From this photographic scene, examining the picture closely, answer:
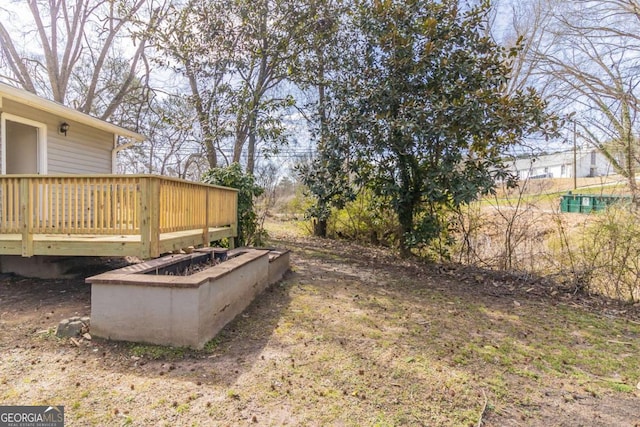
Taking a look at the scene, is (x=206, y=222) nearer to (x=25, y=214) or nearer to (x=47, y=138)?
(x=25, y=214)

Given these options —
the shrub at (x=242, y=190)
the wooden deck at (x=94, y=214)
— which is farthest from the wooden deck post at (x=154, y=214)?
the shrub at (x=242, y=190)

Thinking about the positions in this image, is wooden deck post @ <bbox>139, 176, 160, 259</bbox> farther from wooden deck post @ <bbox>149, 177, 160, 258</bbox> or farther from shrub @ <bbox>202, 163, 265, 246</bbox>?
shrub @ <bbox>202, 163, 265, 246</bbox>

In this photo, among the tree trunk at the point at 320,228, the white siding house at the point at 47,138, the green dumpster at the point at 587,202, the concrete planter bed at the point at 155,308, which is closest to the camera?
the concrete planter bed at the point at 155,308

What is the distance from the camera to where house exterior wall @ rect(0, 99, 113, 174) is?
248 inches

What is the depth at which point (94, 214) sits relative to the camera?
13.8 feet

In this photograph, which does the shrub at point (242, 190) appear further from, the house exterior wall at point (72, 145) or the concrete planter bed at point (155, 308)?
the concrete planter bed at point (155, 308)

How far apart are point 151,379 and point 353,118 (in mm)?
5022

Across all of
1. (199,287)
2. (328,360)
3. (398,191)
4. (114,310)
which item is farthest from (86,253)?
(398,191)

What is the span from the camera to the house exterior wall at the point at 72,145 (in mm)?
6297

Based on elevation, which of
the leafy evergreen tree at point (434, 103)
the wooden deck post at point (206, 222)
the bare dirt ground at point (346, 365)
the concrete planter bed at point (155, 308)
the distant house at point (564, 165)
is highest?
the leafy evergreen tree at point (434, 103)

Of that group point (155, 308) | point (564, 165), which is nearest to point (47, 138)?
point (155, 308)

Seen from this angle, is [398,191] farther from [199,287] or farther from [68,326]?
[68,326]

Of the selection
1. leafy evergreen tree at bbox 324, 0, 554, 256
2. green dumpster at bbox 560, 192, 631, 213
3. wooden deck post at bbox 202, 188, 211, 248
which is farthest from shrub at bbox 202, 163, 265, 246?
green dumpster at bbox 560, 192, 631, 213

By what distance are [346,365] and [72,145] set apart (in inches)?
286
